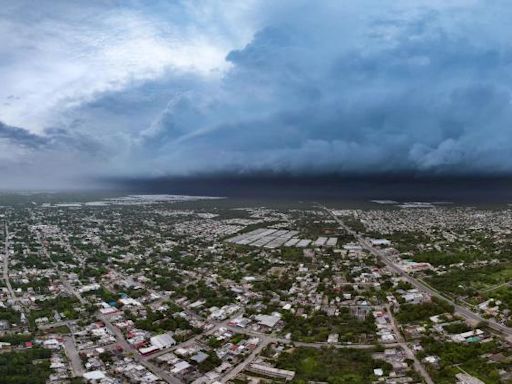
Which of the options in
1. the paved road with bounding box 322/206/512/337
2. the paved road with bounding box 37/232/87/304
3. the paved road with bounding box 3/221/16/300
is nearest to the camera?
the paved road with bounding box 322/206/512/337

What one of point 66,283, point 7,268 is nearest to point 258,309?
point 66,283

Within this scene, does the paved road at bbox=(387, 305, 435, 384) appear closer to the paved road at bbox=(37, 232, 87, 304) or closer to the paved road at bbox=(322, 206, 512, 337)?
the paved road at bbox=(322, 206, 512, 337)

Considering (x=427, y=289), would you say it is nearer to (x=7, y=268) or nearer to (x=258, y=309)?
(x=258, y=309)

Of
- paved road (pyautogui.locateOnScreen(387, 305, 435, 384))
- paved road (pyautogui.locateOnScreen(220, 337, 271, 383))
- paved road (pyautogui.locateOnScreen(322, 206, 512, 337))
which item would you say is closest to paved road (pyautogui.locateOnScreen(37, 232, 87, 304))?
paved road (pyautogui.locateOnScreen(220, 337, 271, 383))

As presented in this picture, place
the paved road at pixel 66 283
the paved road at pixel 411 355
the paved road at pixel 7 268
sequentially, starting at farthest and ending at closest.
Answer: the paved road at pixel 7 268
the paved road at pixel 66 283
the paved road at pixel 411 355

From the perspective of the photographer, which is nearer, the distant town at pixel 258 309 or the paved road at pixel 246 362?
the paved road at pixel 246 362

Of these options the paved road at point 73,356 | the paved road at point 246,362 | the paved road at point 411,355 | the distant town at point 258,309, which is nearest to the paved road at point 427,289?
the distant town at point 258,309

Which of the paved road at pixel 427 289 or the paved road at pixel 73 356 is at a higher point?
the paved road at pixel 427 289

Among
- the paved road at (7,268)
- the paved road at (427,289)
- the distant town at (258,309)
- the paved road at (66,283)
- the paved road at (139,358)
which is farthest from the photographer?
the paved road at (7,268)

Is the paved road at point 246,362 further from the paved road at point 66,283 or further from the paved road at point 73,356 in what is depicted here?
the paved road at point 66,283
